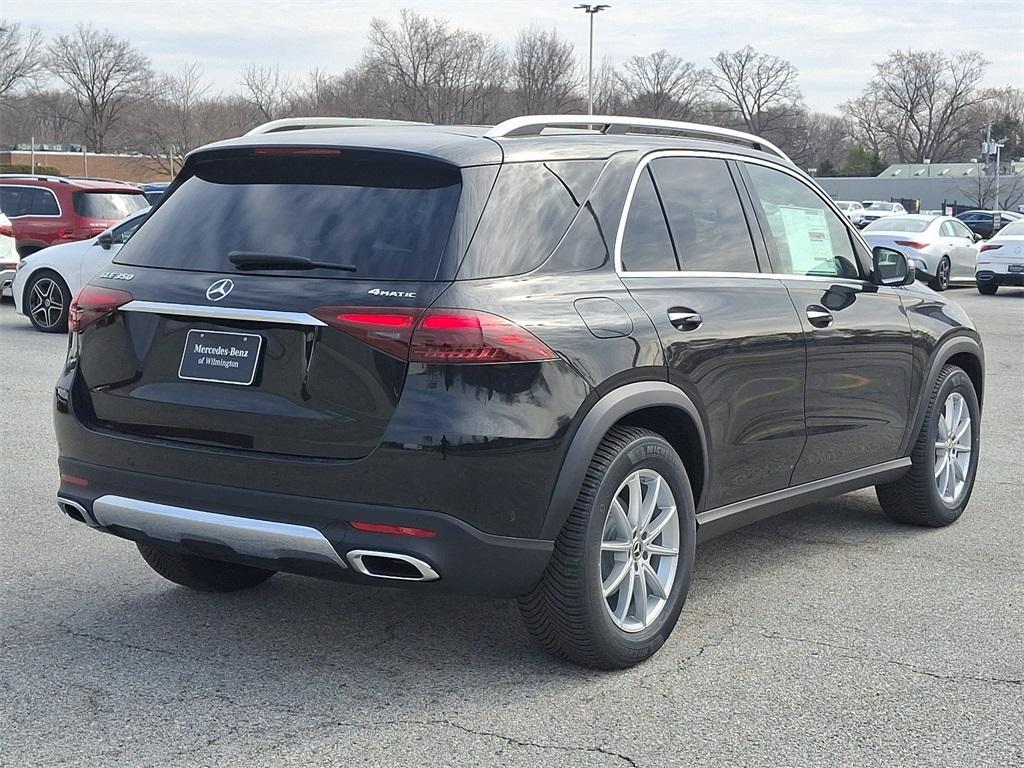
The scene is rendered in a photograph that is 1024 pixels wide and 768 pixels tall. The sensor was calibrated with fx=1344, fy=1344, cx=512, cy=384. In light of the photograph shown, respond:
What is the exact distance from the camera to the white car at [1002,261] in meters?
24.1

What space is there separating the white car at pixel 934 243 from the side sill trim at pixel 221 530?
22569 millimetres

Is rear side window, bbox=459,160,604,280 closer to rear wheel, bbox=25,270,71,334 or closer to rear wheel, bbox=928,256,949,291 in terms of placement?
rear wheel, bbox=25,270,71,334

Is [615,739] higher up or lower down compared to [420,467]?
lower down

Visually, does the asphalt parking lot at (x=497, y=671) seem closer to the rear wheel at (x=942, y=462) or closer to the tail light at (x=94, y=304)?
the rear wheel at (x=942, y=462)

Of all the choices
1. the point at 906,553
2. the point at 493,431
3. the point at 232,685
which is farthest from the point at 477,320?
the point at 906,553

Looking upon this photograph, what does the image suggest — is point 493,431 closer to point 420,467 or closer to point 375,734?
point 420,467

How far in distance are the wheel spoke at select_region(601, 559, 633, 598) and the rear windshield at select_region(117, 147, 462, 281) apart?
45.9 inches

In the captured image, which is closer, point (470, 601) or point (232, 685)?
point (232, 685)

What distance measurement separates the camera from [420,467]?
386cm

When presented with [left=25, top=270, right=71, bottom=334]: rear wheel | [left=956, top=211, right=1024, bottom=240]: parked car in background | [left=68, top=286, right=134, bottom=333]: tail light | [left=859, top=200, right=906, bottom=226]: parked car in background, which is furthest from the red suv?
[left=956, top=211, right=1024, bottom=240]: parked car in background

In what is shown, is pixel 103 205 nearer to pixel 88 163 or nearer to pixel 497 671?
pixel 497 671

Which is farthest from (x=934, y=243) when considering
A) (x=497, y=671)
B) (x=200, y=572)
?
(x=497, y=671)

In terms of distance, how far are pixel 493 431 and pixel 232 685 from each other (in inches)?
46.9

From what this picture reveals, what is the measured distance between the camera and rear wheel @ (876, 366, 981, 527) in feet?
20.7
